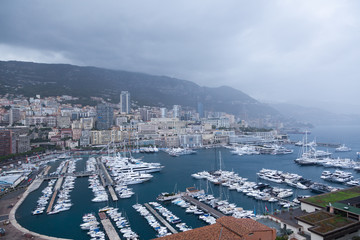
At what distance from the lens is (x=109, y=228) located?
13.7 meters

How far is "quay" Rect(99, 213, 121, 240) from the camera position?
1274 cm

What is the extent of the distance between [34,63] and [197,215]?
123406 millimetres

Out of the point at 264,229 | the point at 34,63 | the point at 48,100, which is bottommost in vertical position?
the point at 264,229

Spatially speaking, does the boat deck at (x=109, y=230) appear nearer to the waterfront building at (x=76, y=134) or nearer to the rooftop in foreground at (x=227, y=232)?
the rooftop in foreground at (x=227, y=232)

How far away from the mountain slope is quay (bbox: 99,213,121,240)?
80.5 meters

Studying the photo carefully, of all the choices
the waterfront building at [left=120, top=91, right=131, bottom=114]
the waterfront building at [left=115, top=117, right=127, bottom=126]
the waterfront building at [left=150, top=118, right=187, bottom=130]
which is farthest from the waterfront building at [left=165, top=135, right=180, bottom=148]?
the waterfront building at [left=120, top=91, right=131, bottom=114]

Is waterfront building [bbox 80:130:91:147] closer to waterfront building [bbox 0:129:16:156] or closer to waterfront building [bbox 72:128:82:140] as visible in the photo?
waterfront building [bbox 72:128:82:140]

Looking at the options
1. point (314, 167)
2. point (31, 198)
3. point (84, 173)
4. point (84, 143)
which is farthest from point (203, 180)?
point (84, 143)

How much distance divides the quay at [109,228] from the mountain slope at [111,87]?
8049cm

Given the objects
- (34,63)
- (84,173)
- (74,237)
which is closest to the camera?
(74,237)

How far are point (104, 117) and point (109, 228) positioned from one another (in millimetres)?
55732

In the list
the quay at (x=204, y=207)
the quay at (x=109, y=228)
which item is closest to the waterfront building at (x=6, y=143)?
the quay at (x=109, y=228)

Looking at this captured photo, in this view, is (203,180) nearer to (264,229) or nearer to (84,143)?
(264,229)

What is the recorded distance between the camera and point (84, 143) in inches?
2000
